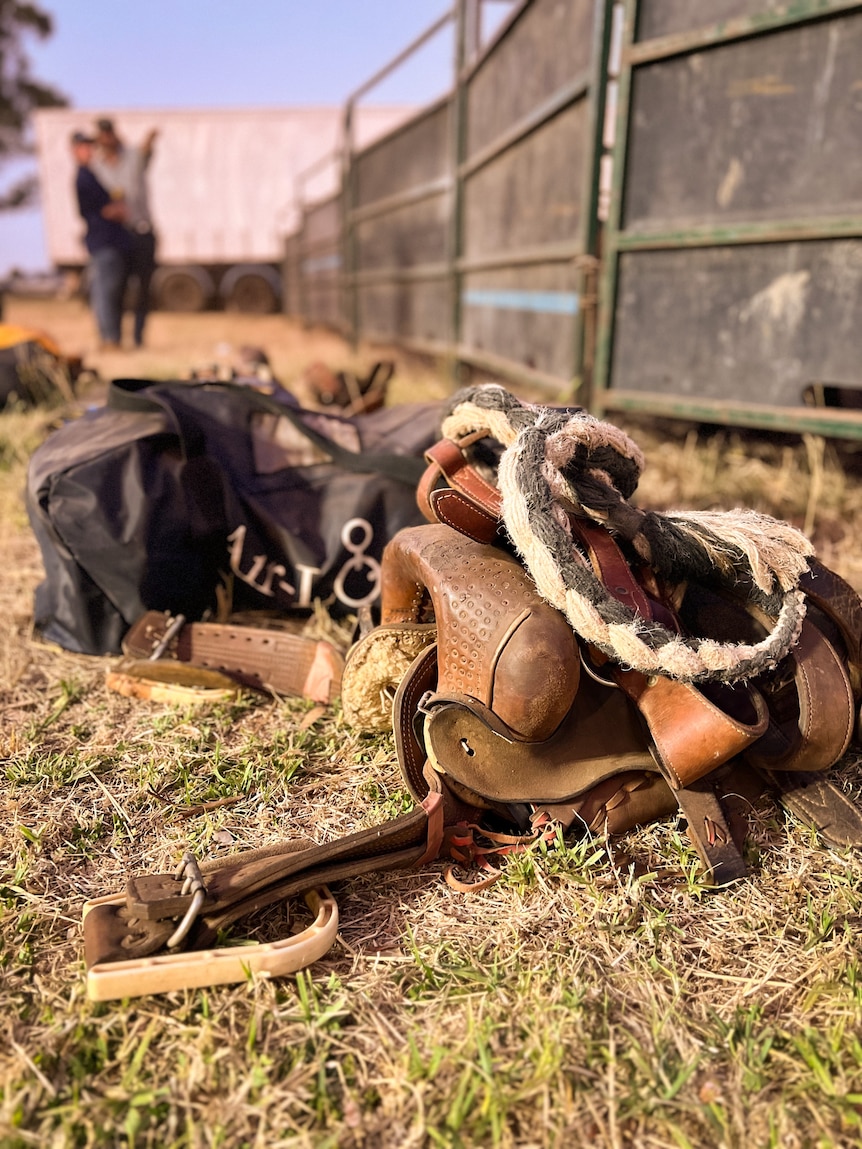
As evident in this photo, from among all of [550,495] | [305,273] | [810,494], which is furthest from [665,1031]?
[305,273]

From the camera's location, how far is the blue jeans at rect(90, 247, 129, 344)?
7.95 m

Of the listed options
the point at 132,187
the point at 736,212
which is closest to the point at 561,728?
the point at 736,212

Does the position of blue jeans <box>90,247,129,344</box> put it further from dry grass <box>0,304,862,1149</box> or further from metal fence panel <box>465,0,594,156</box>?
dry grass <box>0,304,862,1149</box>

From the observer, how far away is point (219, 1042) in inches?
41.4

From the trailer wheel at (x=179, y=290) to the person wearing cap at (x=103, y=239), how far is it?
9.44 m

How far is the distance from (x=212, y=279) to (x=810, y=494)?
16990mm

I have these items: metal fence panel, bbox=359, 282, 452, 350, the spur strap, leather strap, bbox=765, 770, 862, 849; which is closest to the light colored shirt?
metal fence panel, bbox=359, 282, 452, 350

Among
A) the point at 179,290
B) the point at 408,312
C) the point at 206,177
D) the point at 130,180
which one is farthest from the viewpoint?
the point at 179,290

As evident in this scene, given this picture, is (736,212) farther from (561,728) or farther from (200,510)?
(561,728)

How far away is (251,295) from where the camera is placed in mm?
17938

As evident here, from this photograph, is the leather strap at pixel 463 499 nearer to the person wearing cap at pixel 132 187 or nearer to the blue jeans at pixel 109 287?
the blue jeans at pixel 109 287

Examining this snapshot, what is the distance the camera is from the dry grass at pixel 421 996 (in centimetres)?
96

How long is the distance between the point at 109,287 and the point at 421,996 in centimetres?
839

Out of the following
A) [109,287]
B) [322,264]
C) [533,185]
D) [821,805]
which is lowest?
[821,805]
